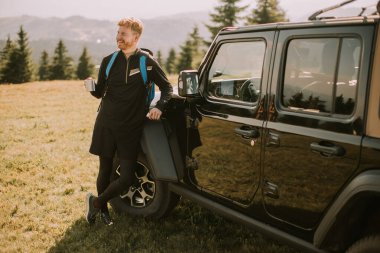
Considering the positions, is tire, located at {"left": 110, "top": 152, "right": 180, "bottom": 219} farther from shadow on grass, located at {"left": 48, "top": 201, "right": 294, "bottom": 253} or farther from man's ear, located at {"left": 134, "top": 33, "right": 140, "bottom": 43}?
man's ear, located at {"left": 134, "top": 33, "right": 140, "bottom": 43}

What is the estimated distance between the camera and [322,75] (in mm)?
2518

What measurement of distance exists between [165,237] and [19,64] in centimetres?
5026

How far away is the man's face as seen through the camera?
357 centimetres

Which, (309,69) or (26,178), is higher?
(309,69)

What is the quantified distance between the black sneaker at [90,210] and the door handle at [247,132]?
1868 mm

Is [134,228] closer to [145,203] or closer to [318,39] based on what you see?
[145,203]

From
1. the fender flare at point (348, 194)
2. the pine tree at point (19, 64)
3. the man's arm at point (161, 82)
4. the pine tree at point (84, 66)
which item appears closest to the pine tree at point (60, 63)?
the pine tree at point (84, 66)

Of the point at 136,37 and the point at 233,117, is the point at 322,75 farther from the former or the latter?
the point at 136,37

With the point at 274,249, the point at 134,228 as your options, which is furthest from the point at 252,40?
the point at 134,228

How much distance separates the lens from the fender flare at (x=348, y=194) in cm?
212

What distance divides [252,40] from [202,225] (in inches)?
86.6

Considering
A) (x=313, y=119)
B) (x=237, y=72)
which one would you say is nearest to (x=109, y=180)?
(x=237, y=72)

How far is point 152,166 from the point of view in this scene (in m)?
3.72

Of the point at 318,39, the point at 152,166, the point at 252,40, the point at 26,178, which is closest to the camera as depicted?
the point at 318,39
